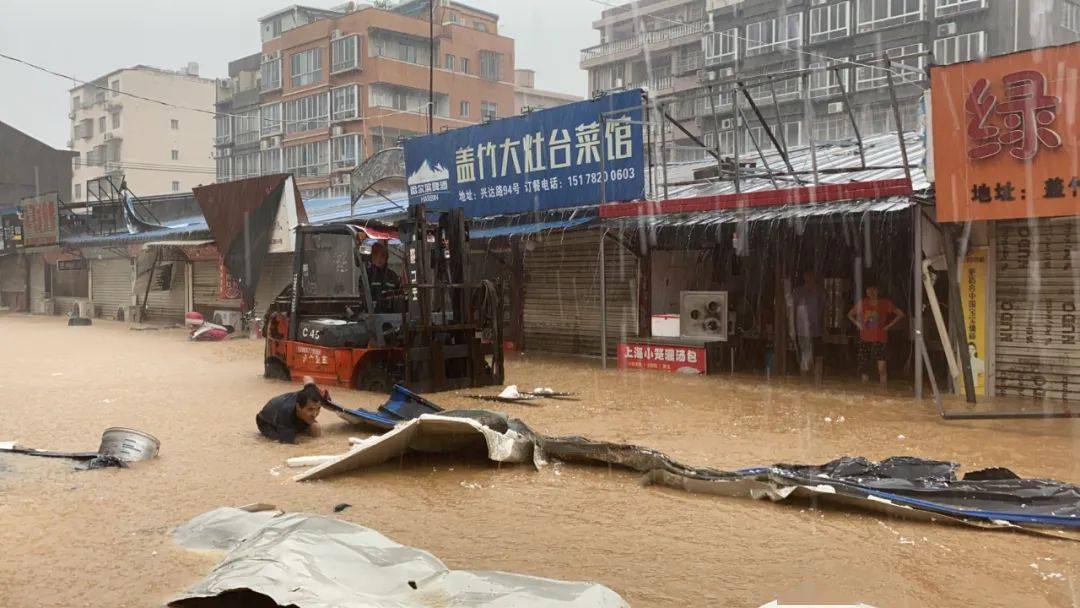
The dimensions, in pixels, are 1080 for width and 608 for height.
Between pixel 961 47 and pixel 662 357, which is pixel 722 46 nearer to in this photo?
pixel 961 47

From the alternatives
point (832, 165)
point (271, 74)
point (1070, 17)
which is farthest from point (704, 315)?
point (271, 74)

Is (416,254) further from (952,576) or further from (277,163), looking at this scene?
(277,163)

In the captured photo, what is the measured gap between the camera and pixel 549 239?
58.4 feet

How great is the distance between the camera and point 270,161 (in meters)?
53.4

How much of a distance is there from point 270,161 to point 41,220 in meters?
18.7

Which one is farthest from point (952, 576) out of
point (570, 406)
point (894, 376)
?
point (894, 376)

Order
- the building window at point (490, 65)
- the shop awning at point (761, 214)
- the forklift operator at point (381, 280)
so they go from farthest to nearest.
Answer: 1. the building window at point (490, 65)
2. the forklift operator at point (381, 280)
3. the shop awning at point (761, 214)

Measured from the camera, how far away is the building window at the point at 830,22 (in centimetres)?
3481

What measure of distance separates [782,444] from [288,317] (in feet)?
28.1

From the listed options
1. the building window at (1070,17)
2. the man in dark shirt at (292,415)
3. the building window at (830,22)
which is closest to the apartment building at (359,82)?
the building window at (830,22)

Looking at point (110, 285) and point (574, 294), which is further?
point (110, 285)

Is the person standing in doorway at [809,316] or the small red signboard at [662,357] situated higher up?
the person standing in doorway at [809,316]

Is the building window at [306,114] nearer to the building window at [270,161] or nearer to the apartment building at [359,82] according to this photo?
the apartment building at [359,82]

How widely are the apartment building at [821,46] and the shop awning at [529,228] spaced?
358 inches
